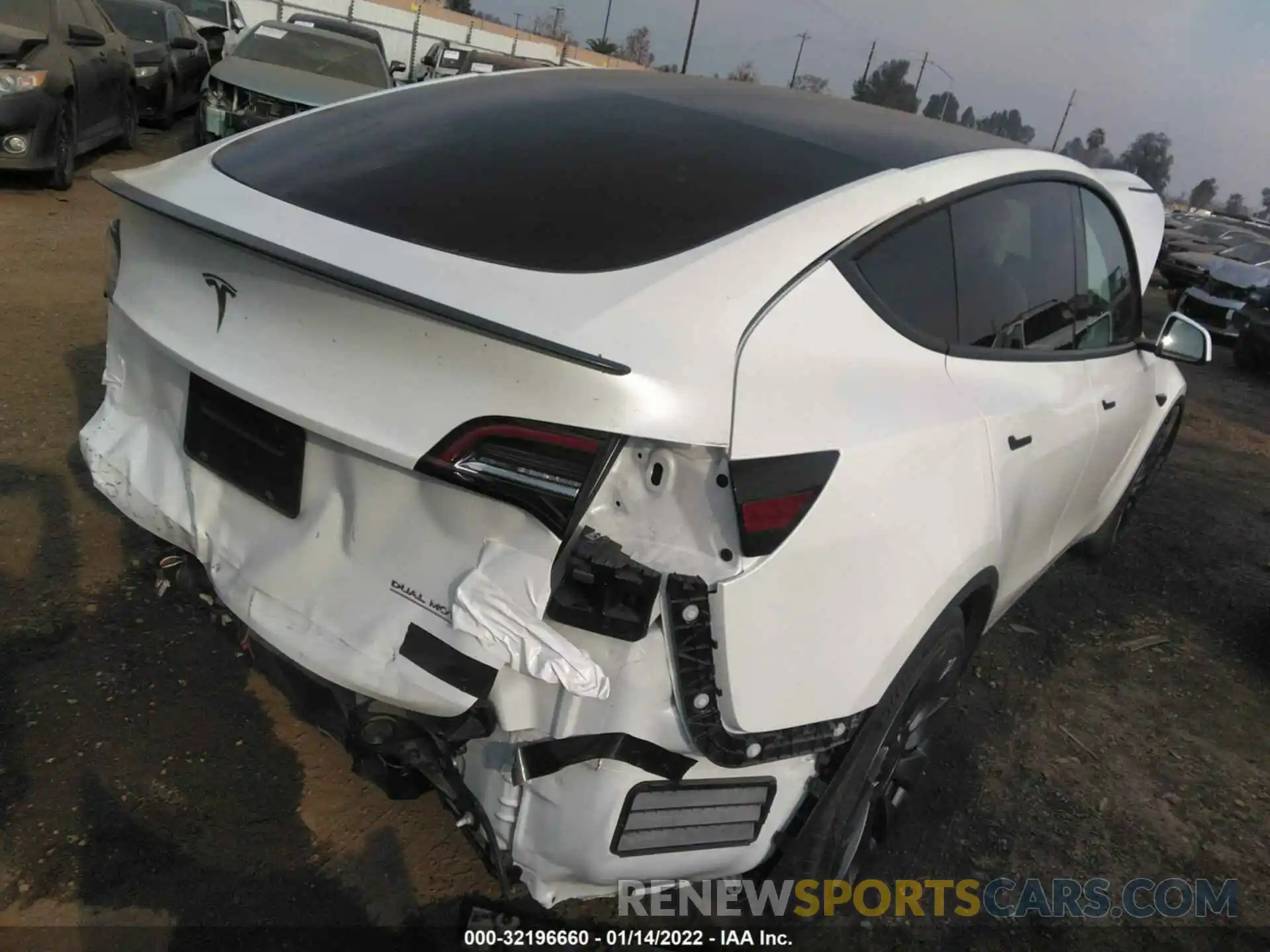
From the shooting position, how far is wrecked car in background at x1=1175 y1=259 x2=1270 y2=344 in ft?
41.7

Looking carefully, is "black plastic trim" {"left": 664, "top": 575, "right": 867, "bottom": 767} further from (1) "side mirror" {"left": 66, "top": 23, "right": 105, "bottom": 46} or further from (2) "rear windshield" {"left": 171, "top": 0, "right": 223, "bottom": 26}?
(2) "rear windshield" {"left": 171, "top": 0, "right": 223, "bottom": 26}

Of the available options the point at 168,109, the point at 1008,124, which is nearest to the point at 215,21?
the point at 168,109

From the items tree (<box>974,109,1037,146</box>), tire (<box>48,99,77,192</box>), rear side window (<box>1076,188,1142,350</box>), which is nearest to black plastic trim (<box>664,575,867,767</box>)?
rear side window (<box>1076,188,1142,350</box>)

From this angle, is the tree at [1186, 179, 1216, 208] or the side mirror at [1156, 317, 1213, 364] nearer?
the side mirror at [1156, 317, 1213, 364]

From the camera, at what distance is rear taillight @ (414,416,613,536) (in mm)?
1612

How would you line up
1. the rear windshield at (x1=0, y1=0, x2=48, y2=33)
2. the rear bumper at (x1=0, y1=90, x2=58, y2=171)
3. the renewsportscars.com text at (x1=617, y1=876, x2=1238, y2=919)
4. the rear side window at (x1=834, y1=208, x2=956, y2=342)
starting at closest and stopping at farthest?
the rear side window at (x1=834, y1=208, x2=956, y2=342), the renewsportscars.com text at (x1=617, y1=876, x2=1238, y2=919), the rear bumper at (x1=0, y1=90, x2=58, y2=171), the rear windshield at (x1=0, y1=0, x2=48, y2=33)

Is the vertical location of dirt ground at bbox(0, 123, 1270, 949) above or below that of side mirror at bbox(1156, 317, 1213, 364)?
below

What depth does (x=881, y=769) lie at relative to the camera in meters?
2.19

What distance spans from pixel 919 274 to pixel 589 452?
104 cm

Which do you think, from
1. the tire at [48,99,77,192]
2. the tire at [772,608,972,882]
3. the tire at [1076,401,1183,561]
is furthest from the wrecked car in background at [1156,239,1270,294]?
the tire at [772,608,972,882]

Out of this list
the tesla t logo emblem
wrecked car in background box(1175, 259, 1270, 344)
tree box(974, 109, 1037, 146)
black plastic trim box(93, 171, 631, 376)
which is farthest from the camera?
tree box(974, 109, 1037, 146)

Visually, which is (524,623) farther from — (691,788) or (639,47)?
(639,47)

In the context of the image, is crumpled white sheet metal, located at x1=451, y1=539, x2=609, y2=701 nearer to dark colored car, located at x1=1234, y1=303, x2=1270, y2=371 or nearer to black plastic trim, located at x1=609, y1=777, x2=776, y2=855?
black plastic trim, located at x1=609, y1=777, x2=776, y2=855

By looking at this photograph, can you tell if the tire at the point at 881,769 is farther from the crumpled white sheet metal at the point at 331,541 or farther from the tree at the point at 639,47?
the tree at the point at 639,47
